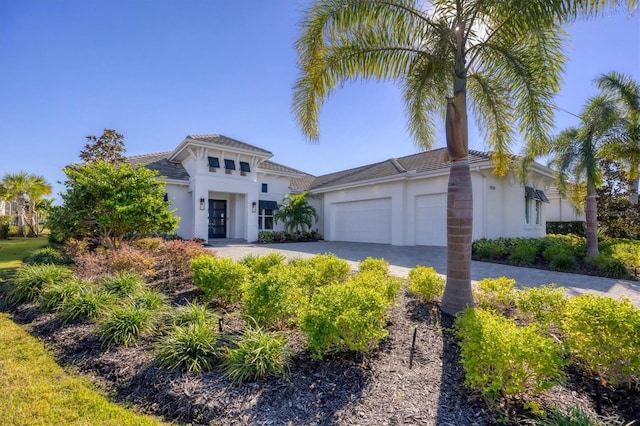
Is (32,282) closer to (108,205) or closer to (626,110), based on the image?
(108,205)

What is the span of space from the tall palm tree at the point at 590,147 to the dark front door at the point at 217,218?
1941 centimetres

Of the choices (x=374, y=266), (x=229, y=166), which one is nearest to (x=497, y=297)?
(x=374, y=266)

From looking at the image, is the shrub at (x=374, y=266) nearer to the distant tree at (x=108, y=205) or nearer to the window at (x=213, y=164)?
the distant tree at (x=108, y=205)

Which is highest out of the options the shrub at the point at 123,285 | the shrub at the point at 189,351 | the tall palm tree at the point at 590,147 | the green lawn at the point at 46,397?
the tall palm tree at the point at 590,147

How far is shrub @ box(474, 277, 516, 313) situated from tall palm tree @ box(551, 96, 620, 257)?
28.8ft

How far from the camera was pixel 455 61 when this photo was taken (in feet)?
18.4

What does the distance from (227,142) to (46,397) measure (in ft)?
61.0

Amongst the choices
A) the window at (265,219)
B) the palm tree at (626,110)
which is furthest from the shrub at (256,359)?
the window at (265,219)

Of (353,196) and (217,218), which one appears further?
(217,218)

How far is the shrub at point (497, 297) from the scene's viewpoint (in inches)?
207

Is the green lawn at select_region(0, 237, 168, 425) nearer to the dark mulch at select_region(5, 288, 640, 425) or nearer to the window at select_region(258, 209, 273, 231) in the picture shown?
the dark mulch at select_region(5, 288, 640, 425)

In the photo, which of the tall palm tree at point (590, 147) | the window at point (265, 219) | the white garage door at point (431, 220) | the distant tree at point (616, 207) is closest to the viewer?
the tall palm tree at point (590, 147)

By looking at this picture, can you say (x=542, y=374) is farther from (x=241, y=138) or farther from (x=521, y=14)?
(x=241, y=138)

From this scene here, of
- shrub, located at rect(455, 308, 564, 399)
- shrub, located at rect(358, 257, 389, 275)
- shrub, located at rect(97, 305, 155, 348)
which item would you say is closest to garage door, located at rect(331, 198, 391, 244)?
shrub, located at rect(358, 257, 389, 275)
